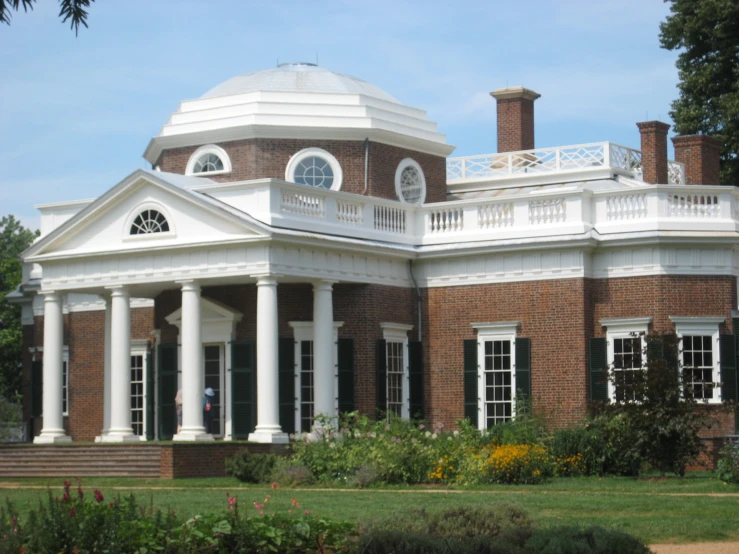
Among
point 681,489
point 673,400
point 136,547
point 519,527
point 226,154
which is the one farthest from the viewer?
point 226,154

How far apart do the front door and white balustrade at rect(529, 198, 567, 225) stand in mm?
8302

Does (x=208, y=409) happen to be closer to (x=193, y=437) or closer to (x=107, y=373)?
(x=193, y=437)

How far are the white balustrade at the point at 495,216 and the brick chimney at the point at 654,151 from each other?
12.6 feet

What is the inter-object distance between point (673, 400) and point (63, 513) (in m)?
15.2

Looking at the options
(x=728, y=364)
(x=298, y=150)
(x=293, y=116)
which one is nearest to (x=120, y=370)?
(x=298, y=150)

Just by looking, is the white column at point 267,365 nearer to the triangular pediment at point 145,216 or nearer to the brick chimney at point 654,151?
the triangular pediment at point 145,216

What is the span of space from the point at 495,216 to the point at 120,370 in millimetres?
9669

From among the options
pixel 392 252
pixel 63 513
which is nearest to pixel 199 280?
pixel 392 252

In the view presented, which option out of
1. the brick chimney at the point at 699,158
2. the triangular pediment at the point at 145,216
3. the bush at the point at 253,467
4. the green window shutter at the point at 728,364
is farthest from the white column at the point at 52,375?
the brick chimney at the point at 699,158

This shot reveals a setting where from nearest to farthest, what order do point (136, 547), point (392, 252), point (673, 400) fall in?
point (136, 547) → point (673, 400) → point (392, 252)

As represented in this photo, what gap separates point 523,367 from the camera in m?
32.6

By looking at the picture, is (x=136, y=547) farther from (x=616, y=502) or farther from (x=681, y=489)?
(x=681, y=489)

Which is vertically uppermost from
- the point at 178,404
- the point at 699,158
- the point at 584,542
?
the point at 699,158

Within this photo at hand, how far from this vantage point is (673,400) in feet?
86.3
